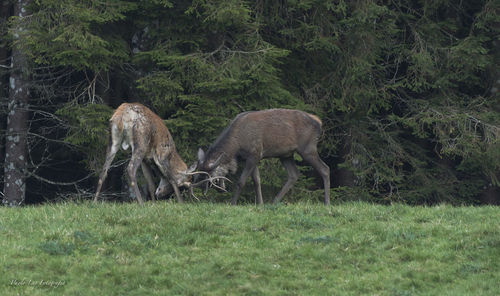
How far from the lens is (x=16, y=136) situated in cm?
2034

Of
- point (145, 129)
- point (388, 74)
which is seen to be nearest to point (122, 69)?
point (145, 129)

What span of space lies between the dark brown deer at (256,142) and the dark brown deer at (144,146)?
52 centimetres

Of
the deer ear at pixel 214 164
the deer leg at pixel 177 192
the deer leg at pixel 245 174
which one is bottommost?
the deer leg at pixel 177 192

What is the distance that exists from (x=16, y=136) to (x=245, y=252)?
483 inches

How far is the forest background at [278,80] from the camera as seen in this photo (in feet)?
59.4

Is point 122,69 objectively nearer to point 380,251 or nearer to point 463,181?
point 463,181

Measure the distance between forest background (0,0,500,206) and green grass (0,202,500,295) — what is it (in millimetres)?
6712

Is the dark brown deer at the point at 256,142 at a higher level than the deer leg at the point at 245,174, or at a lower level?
higher

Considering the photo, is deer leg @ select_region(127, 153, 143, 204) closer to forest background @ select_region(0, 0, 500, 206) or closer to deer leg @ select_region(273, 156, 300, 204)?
deer leg @ select_region(273, 156, 300, 204)

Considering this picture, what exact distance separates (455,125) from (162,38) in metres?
8.03

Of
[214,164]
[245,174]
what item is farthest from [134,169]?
[245,174]

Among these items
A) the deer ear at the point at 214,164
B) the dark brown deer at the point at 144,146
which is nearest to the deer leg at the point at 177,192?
the dark brown deer at the point at 144,146

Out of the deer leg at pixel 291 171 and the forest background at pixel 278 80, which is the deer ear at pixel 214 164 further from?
the forest background at pixel 278 80

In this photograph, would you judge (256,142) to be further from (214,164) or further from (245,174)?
(214,164)
